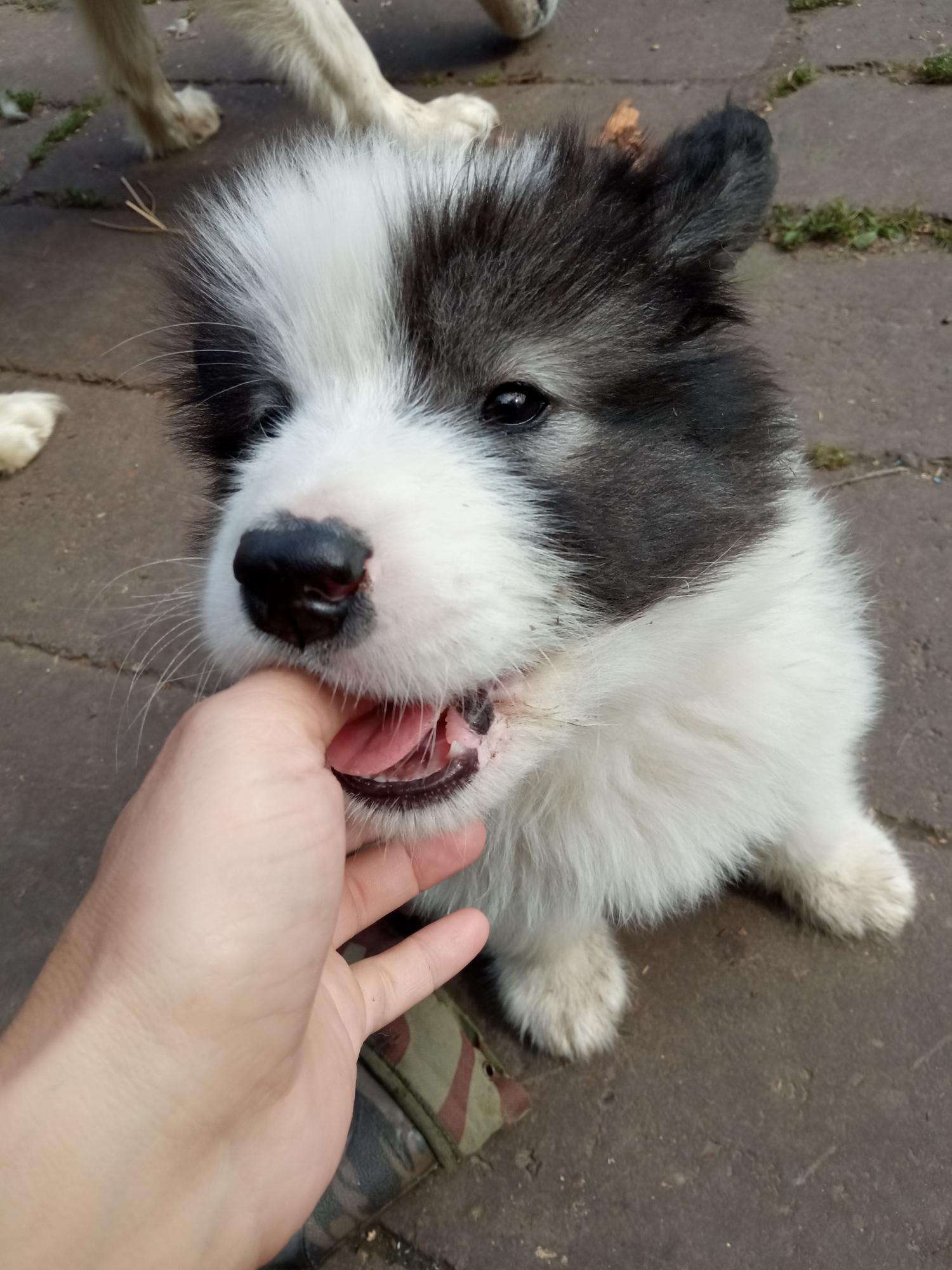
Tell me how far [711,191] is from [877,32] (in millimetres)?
3353

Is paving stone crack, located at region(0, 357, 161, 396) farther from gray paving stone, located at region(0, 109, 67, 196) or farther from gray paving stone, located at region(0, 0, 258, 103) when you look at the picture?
gray paving stone, located at region(0, 0, 258, 103)

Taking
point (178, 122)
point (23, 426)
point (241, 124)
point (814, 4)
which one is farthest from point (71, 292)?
point (814, 4)

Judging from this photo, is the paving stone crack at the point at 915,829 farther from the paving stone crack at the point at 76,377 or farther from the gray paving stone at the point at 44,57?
the gray paving stone at the point at 44,57

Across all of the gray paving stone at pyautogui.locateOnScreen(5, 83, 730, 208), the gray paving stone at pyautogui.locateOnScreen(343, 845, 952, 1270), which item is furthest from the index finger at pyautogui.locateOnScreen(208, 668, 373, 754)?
the gray paving stone at pyautogui.locateOnScreen(5, 83, 730, 208)

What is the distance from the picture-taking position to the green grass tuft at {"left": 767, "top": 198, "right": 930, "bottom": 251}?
11.1 ft

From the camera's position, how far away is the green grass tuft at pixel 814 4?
4297 mm

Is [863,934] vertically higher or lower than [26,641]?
lower

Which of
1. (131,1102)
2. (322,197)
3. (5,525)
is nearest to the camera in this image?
(131,1102)

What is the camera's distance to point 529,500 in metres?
1.39

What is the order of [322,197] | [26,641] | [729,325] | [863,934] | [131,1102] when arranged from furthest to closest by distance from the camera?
[26,641], [863,934], [729,325], [322,197], [131,1102]

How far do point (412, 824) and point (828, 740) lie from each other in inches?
33.2

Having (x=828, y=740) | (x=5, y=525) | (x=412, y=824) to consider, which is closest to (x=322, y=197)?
(x=412, y=824)

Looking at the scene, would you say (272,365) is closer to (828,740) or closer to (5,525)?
(828,740)

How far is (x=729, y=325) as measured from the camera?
171cm
